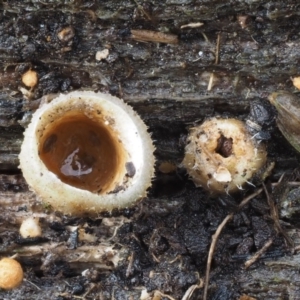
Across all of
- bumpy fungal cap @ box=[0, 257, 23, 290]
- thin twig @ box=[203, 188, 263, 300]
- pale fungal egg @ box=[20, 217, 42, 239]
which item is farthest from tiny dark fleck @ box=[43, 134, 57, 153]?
thin twig @ box=[203, 188, 263, 300]

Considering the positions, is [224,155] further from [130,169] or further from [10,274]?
[10,274]

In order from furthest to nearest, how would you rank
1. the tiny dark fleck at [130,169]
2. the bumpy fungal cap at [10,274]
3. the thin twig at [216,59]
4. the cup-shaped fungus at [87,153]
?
the thin twig at [216,59], the bumpy fungal cap at [10,274], the tiny dark fleck at [130,169], the cup-shaped fungus at [87,153]

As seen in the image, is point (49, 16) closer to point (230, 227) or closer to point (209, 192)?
point (209, 192)

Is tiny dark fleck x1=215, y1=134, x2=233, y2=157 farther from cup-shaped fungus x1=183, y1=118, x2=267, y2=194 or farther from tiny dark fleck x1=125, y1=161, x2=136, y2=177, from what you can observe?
tiny dark fleck x1=125, y1=161, x2=136, y2=177

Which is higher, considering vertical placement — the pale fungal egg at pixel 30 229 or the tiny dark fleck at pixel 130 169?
A: the tiny dark fleck at pixel 130 169

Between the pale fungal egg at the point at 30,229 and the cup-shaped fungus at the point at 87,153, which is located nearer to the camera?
the cup-shaped fungus at the point at 87,153

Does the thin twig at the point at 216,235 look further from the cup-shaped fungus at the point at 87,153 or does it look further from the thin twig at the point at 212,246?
the cup-shaped fungus at the point at 87,153

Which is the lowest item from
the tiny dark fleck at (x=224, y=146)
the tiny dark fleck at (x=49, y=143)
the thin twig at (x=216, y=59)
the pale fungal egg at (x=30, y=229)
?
the pale fungal egg at (x=30, y=229)

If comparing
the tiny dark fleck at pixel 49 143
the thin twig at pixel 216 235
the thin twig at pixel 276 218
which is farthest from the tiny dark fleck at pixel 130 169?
the thin twig at pixel 276 218
